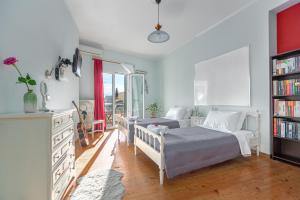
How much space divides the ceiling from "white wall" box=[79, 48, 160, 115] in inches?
30.3

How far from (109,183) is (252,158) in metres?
2.40

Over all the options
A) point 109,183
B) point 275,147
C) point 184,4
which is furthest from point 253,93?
point 109,183

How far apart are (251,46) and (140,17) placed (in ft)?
7.50

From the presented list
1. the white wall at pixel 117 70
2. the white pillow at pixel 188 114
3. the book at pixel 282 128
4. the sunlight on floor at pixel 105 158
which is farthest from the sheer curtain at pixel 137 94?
the book at pixel 282 128

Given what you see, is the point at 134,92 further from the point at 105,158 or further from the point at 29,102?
the point at 29,102

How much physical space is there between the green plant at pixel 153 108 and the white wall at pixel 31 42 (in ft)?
11.4

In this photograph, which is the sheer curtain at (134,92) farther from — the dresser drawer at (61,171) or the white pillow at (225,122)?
the dresser drawer at (61,171)

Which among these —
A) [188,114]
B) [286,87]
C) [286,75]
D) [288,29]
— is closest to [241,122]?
[286,87]

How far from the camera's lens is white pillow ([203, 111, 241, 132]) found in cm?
292

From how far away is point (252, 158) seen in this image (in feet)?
8.93

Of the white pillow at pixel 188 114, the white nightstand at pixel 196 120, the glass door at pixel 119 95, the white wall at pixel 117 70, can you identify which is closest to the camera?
the white nightstand at pixel 196 120

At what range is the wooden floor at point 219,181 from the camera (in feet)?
5.61

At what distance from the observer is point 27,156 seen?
1272 millimetres

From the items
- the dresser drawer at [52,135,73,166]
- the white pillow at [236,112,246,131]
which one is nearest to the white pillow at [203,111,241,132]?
the white pillow at [236,112,246,131]
